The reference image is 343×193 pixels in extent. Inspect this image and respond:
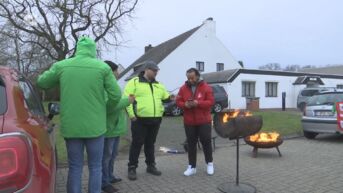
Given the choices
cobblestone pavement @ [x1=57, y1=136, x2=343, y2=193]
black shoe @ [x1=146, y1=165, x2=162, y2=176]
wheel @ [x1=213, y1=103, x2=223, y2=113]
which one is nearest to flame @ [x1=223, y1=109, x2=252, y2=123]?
cobblestone pavement @ [x1=57, y1=136, x2=343, y2=193]

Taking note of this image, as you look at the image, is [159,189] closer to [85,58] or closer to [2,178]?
[85,58]

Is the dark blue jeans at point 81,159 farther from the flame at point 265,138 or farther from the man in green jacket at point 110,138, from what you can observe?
the flame at point 265,138

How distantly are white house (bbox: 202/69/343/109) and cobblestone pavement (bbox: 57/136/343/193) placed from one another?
20636mm

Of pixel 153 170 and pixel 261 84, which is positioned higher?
pixel 261 84

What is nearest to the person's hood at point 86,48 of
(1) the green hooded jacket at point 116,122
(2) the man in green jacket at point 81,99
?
(2) the man in green jacket at point 81,99

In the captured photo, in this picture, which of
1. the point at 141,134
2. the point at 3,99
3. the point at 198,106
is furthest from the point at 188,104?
the point at 3,99

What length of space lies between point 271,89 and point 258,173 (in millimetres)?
26900

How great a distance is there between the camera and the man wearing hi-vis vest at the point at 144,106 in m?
6.40

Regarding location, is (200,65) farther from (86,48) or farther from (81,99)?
(81,99)

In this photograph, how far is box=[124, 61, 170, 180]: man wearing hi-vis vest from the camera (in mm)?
6398

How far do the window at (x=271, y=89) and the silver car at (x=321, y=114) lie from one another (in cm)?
2096

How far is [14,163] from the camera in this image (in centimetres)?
257

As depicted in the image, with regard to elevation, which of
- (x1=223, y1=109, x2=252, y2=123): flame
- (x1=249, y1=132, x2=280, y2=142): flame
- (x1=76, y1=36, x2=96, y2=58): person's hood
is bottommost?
(x1=249, y1=132, x2=280, y2=142): flame

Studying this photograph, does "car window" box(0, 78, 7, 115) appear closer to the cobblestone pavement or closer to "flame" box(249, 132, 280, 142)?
the cobblestone pavement
